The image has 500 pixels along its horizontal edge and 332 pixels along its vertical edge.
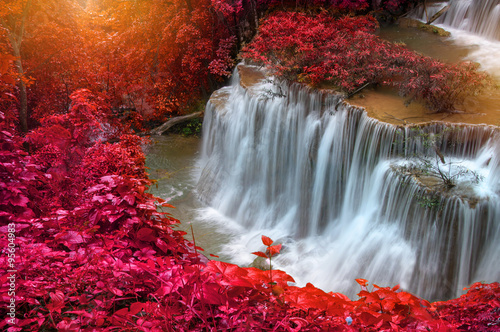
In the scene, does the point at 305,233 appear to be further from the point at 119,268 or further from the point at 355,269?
the point at 119,268

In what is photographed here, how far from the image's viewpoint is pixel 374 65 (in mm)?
8453

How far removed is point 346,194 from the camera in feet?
26.9

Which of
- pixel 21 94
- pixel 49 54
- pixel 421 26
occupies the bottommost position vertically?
pixel 21 94

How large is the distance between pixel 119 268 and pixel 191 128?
42.3 ft

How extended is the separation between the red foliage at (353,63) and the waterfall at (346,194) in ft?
2.10

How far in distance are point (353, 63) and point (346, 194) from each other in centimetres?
306

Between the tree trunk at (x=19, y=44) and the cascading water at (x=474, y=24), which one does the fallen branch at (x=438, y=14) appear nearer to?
the cascading water at (x=474, y=24)

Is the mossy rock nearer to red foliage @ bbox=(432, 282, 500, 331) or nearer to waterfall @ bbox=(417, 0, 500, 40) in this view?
waterfall @ bbox=(417, 0, 500, 40)

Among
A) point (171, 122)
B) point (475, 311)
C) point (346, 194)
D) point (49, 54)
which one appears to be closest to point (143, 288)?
point (475, 311)

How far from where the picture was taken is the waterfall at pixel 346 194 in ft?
19.4

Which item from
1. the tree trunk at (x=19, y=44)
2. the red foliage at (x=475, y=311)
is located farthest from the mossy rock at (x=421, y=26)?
the tree trunk at (x=19, y=44)

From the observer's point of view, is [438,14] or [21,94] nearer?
[21,94]

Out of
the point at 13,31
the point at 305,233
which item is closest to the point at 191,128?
the point at 13,31

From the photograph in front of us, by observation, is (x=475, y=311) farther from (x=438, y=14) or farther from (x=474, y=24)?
(x=438, y=14)
